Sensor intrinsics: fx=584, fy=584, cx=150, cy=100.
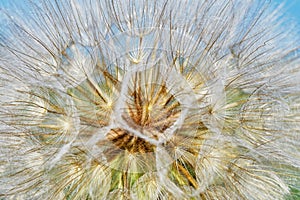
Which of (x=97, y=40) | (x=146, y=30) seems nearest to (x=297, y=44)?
(x=146, y=30)

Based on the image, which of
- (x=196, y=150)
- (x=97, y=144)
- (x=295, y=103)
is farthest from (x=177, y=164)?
(x=295, y=103)

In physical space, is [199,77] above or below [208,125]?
above

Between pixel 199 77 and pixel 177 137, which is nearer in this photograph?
pixel 177 137

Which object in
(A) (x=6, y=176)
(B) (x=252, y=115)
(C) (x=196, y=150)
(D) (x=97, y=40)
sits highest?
(D) (x=97, y=40)

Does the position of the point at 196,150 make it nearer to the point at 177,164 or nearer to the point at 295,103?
the point at 177,164

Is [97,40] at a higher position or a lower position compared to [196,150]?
higher

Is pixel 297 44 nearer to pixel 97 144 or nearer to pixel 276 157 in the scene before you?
pixel 276 157
